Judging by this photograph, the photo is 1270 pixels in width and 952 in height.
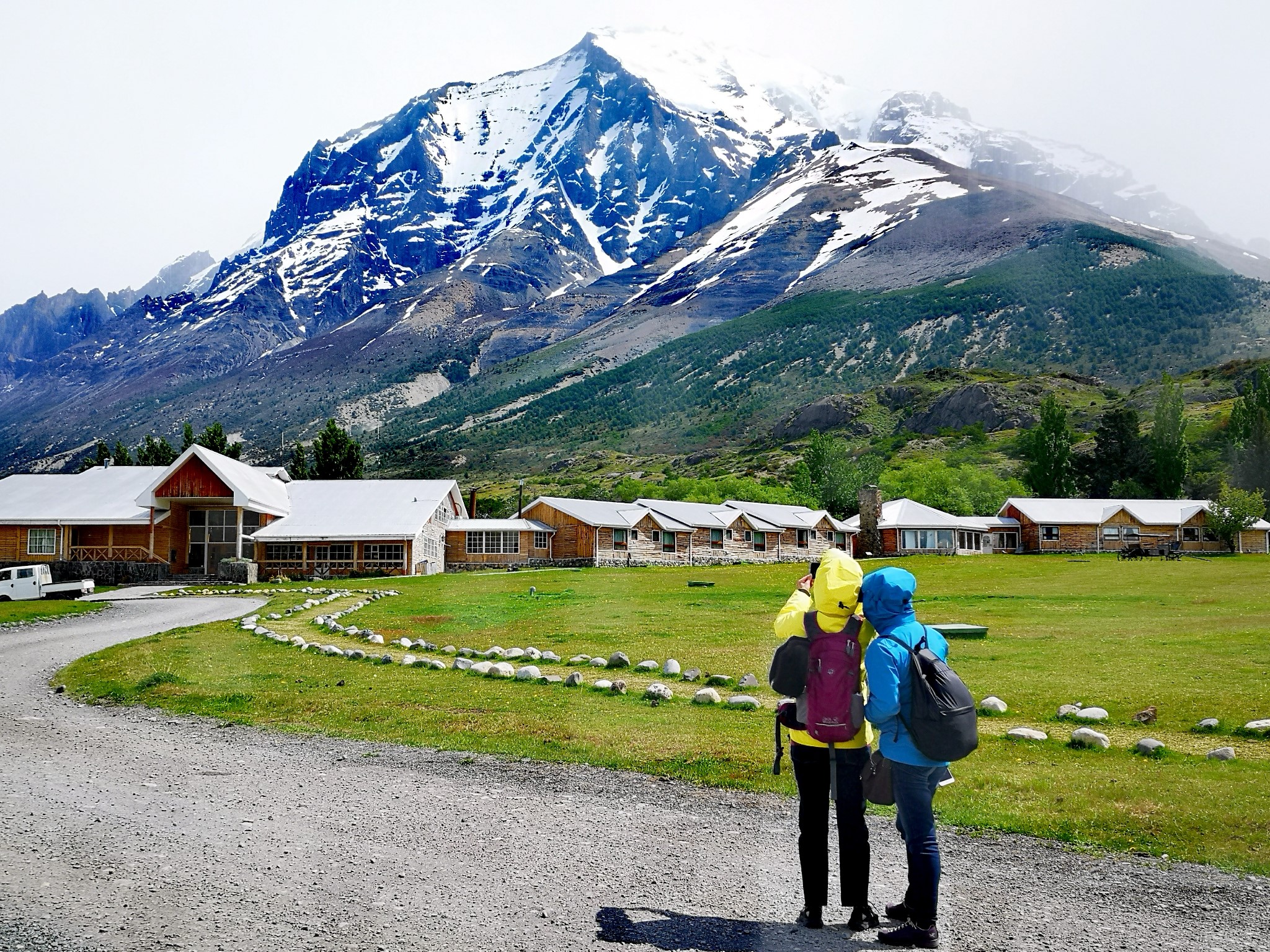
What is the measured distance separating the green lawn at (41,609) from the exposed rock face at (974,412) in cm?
14207

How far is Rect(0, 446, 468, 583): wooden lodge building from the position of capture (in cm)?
4953

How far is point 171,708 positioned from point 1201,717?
48.1 feet

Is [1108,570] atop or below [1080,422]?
below

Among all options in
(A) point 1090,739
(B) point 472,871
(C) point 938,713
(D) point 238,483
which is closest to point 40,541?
(D) point 238,483

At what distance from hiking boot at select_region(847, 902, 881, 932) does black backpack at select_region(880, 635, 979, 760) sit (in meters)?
1.21

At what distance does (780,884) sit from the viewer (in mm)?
6559

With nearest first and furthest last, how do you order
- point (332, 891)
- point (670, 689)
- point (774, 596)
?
point (332, 891) → point (670, 689) → point (774, 596)

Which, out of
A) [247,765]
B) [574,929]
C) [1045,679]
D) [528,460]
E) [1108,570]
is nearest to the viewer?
[574,929]

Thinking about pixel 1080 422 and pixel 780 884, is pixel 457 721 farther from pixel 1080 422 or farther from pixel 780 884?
pixel 1080 422

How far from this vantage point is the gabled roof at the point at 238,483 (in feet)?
162

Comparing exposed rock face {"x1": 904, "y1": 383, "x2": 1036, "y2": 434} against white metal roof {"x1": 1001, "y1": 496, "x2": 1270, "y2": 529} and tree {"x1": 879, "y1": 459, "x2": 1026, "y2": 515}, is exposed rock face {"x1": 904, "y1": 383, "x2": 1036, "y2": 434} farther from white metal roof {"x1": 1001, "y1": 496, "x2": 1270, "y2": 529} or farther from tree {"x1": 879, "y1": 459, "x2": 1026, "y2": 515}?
white metal roof {"x1": 1001, "y1": 496, "x2": 1270, "y2": 529}

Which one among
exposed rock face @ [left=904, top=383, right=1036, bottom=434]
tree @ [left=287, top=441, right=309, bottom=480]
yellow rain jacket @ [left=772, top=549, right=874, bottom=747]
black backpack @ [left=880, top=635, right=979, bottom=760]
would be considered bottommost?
black backpack @ [left=880, top=635, right=979, bottom=760]

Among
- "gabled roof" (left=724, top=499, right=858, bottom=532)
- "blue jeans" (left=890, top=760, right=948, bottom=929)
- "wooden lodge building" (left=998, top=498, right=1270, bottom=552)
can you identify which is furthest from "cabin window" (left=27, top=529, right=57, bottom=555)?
"wooden lodge building" (left=998, top=498, right=1270, bottom=552)

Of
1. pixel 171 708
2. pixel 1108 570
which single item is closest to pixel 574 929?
pixel 171 708
